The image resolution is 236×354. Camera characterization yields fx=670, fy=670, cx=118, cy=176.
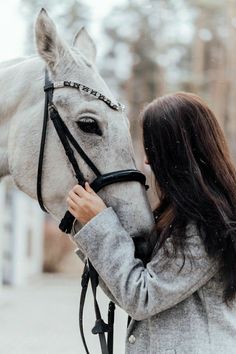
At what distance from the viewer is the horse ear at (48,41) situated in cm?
→ 191

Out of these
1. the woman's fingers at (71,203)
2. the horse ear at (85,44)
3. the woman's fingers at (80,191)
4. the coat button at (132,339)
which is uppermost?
the horse ear at (85,44)

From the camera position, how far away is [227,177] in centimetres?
180

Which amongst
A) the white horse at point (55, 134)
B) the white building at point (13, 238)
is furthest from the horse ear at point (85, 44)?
the white building at point (13, 238)

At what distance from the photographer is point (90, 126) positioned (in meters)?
1.90

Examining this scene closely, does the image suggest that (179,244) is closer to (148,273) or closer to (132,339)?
(148,273)

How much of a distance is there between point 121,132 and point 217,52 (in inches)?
563

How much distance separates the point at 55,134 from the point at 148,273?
502mm

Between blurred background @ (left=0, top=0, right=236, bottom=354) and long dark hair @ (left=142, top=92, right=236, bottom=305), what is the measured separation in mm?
5461

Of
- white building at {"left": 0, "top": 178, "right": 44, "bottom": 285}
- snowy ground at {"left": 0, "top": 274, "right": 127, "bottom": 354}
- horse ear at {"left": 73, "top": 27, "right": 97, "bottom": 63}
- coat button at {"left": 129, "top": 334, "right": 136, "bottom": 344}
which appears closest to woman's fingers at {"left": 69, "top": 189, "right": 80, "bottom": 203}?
coat button at {"left": 129, "top": 334, "right": 136, "bottom": 344}

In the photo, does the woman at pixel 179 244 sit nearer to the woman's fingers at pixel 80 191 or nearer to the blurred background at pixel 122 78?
the woman's fingers at pixel 80 191

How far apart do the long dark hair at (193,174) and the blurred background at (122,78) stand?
546 centimetres

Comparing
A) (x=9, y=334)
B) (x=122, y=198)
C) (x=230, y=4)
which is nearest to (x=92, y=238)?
(x=122, y=198)

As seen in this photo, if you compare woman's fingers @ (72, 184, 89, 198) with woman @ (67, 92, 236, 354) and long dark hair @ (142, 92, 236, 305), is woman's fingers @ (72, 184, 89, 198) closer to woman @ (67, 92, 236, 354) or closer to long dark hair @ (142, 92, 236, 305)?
woman @ (67, 92, 236, 354)

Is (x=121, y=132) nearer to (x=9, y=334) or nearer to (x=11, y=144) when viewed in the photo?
(x=11, y=144)
